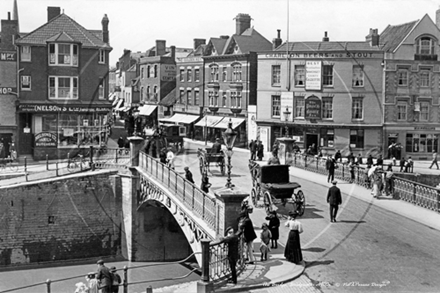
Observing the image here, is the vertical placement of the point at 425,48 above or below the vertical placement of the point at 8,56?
above

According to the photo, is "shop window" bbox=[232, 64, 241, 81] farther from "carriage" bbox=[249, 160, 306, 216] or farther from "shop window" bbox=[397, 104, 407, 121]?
"carriage" bbox=[249, 160, 306, 216]

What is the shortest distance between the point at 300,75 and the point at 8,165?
27392mm

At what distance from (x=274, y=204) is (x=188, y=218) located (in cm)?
387

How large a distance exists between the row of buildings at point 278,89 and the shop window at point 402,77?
0.31 ft

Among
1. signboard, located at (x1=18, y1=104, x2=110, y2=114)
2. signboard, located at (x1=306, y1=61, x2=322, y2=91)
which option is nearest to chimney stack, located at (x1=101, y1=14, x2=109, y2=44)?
signboard, located at (x1=18, y1=104, x2=110, y2=114)

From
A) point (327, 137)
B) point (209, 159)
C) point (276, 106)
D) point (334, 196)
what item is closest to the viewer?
point (334, 196)

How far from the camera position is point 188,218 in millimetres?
22297

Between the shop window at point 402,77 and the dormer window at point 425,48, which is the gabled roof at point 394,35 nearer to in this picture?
the dormer window at point 425,48

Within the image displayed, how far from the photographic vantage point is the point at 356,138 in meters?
53.9

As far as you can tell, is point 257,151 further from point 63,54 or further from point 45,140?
point 63,54

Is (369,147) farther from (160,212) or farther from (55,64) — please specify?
(55,64)

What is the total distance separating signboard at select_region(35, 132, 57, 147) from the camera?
47500 millimetres

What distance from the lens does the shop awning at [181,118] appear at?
68.3 metres

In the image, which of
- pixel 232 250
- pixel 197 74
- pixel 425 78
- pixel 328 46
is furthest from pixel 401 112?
pixel 232 250
